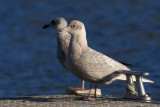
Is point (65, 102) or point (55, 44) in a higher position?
point (55, 44)

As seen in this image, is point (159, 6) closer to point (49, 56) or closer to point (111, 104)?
point (49, 56)

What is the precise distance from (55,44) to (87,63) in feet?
40.6

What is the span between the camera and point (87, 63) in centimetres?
940

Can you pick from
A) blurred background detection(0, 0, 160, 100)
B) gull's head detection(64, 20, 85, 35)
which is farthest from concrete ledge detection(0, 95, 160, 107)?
blurred background detection(0, 0, 160, 100)

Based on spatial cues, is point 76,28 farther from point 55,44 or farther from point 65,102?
point 55,44

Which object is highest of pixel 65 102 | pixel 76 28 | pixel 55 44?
pixel 55 44

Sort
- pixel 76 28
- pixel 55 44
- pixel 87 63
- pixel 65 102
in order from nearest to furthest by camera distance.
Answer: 1. pixel 65 102
2. pixel 87 63
3. pixel 76 28
4. pixel 55 44

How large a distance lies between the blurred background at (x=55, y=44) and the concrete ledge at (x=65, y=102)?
3892mm

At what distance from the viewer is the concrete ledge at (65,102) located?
8.93m

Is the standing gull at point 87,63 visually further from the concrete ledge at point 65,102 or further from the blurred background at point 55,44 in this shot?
the blurred background at point 55,44

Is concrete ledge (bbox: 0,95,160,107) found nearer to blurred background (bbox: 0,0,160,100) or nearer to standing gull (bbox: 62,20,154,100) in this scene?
standing gull (bbox: 62,20,154,100)

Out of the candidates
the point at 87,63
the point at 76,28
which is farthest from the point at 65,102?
the point at 76,28

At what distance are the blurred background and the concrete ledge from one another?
3.89 meters

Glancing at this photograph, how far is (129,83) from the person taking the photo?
953cm
